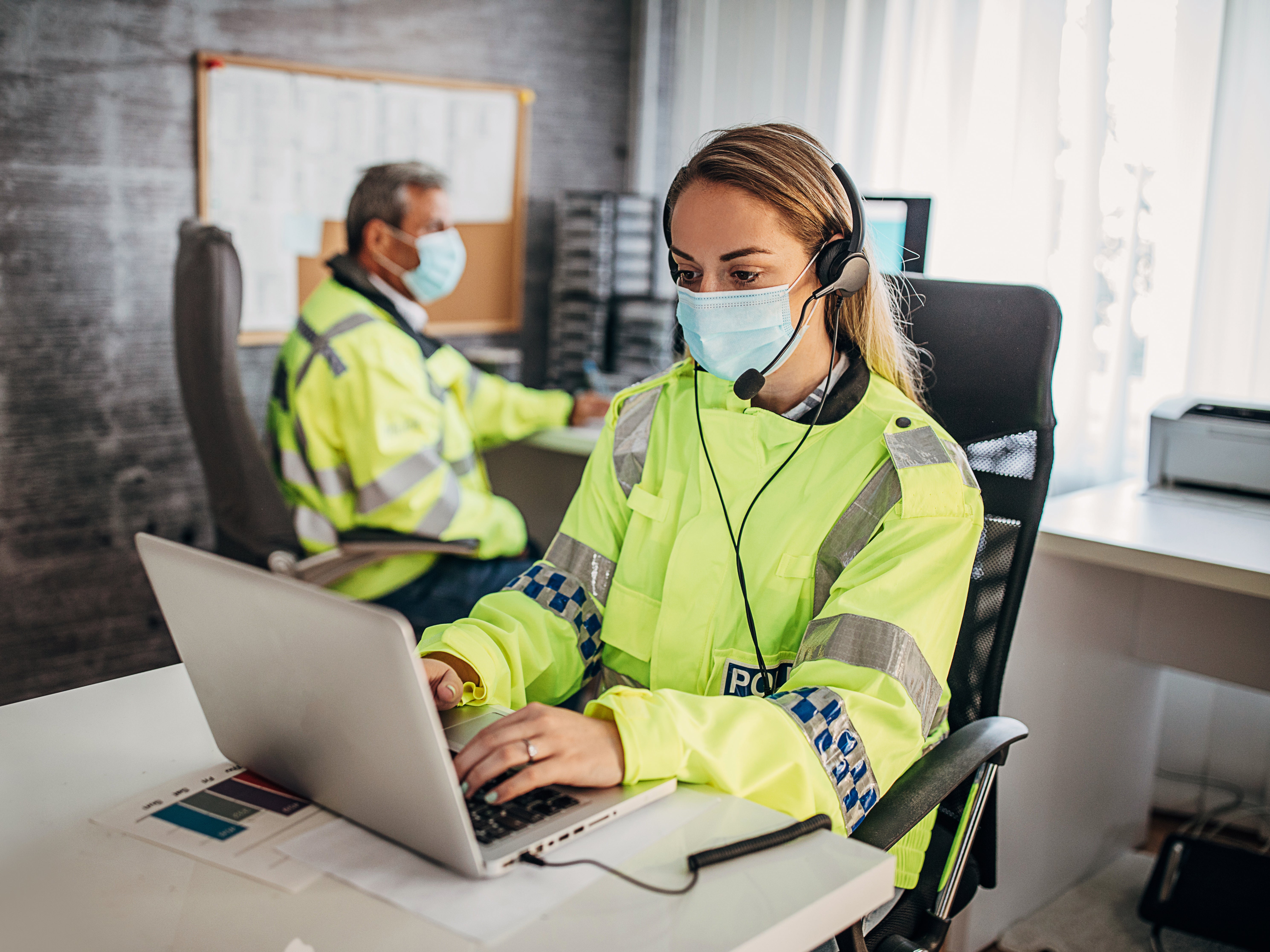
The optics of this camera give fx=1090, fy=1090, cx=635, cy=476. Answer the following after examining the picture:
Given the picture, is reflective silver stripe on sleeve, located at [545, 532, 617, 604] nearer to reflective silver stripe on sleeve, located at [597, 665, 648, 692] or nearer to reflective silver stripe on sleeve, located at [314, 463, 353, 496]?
reflective silver stripe on sleeve, located at [597, 665, 648, 692]

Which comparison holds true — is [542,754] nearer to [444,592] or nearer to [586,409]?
[444,592]

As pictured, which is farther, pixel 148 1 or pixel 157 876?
pixel 148 1

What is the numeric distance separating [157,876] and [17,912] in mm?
87

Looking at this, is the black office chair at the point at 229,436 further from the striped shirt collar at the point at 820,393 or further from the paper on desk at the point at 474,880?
the paper on desk at the point at 474,880

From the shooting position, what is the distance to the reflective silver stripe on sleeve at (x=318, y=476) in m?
2.18

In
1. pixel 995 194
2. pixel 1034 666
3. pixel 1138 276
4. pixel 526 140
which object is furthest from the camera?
pixel 526 140

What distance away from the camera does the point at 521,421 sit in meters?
2.60

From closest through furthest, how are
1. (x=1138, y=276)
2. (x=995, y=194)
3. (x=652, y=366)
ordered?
(x=1138, y=276) → (x=995, y=194) → (x=652, y=366)

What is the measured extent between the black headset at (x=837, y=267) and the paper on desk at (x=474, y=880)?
54 centimetres

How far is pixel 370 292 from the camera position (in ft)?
7.42

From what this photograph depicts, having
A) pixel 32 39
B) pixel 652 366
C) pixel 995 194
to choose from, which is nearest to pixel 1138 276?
pixel 995 194

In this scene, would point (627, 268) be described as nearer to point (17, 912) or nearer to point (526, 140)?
point (526, 140)

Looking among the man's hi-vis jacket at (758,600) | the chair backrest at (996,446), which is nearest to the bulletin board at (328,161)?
the man's hi-vis jacket at (758,600)

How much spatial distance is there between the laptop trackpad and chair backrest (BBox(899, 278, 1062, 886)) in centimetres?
55
